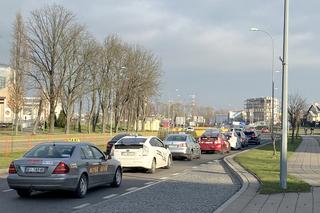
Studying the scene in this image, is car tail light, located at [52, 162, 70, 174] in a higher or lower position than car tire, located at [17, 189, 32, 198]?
higher

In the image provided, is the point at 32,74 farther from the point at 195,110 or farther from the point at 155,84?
the point at 195,110

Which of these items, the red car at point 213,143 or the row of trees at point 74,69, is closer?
the red car at point 213,143

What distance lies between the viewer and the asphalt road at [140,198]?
11922mm

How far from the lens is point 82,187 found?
45.8ft

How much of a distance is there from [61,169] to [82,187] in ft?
3.42

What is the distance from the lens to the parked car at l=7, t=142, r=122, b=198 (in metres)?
13.1

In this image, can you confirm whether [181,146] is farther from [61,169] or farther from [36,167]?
[36,167]

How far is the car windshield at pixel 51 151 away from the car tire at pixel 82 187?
2.35ft

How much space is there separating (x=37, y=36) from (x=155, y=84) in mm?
20974

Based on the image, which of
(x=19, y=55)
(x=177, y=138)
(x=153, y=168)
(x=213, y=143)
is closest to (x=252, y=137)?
(x=213, y=143)

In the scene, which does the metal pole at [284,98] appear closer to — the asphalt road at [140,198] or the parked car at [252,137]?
the asphalt road at [140,198]

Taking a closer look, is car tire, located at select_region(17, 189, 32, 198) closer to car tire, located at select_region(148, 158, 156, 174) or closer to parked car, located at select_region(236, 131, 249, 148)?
car tire, located at select_region(148, 158, 156, 174)

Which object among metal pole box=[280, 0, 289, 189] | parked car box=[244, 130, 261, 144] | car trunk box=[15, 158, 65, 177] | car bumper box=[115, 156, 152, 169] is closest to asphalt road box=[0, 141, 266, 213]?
car trunk box=[15, 158, 65, 177]

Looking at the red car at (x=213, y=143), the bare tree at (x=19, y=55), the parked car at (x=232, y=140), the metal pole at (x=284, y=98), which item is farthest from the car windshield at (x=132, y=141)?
the bare tree at (x=19, y=55)
